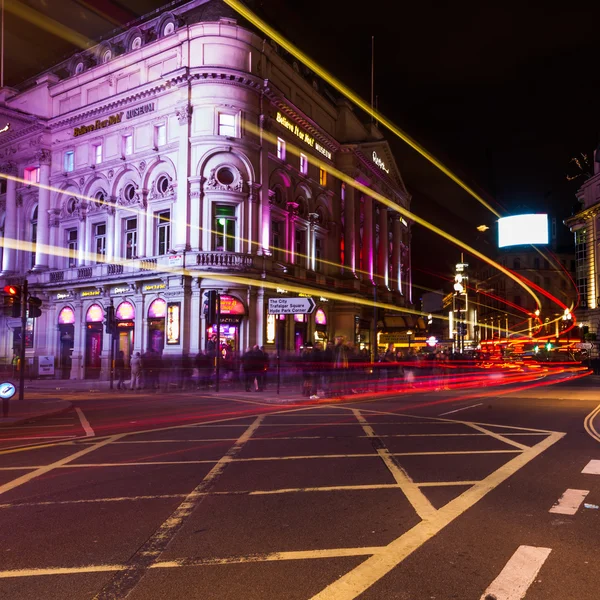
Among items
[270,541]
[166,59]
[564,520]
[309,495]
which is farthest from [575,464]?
[166,59]

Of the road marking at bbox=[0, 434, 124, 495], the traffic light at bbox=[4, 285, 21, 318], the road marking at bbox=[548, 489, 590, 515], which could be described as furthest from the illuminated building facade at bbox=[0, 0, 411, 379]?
the road marking at bbox=[548, 489, 590, 515]

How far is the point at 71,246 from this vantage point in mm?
40969

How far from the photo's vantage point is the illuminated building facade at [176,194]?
33906mm

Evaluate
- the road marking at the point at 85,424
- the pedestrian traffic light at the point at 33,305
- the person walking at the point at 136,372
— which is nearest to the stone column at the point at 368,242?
the person walking at the point at 136,372

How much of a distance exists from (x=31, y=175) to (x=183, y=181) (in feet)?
52.5

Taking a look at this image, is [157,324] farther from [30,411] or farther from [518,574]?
[518,574]

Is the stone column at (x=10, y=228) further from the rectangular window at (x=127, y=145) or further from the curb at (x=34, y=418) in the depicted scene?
the curb at (x=34, y=418)

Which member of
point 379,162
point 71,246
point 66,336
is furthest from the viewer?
point 379,162

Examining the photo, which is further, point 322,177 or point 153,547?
point 322,177

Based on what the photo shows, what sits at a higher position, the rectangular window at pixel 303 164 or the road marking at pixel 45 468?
the rectangular window at pixel 303 164

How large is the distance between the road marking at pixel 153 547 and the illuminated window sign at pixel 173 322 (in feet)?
84.7

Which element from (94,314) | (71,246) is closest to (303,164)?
(71,246)

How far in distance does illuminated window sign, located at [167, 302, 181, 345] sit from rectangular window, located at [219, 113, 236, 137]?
1024 cm

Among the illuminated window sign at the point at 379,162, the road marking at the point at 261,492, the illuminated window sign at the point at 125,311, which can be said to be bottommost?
the road marking at the point at 261,492
